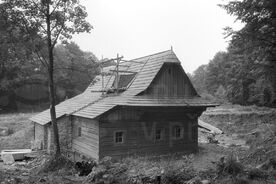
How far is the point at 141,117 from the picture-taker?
715 inches

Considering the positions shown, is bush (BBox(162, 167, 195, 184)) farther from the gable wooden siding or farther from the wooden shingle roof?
the gable wooden siding

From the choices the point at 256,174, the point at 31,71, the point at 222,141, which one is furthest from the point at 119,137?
the point at 31,71

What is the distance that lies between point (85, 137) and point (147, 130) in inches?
163

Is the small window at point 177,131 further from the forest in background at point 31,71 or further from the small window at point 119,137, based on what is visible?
the forest in background at point 31,71

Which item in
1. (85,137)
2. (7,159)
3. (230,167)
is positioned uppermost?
(230,167)

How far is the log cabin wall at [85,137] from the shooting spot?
17281 millimetres

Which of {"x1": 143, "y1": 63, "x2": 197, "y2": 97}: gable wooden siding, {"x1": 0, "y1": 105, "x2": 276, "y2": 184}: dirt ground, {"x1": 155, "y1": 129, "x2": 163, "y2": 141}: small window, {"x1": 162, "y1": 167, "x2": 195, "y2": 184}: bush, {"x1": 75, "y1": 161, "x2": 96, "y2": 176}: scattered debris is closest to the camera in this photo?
{"x1": 162, "y1": 167, "x2": 195, "y2": 184}: bush

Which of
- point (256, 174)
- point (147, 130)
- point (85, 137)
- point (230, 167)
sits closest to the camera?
point (256, 174)

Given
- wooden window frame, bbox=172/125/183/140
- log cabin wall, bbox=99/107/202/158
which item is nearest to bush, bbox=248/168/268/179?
log cabin wall, bbox=99/107/202/158

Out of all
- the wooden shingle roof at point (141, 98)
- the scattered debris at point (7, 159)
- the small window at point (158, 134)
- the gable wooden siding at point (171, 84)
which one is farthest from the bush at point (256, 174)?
the scattered debris at point (7, 159)

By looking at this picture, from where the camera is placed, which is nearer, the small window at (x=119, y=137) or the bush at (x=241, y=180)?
the bush at (x=241, y=180)

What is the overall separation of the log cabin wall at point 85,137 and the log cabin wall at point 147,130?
1.96 feet

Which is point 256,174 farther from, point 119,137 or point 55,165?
point 119,137

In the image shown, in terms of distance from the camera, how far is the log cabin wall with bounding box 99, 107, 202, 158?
1711 centimetres
